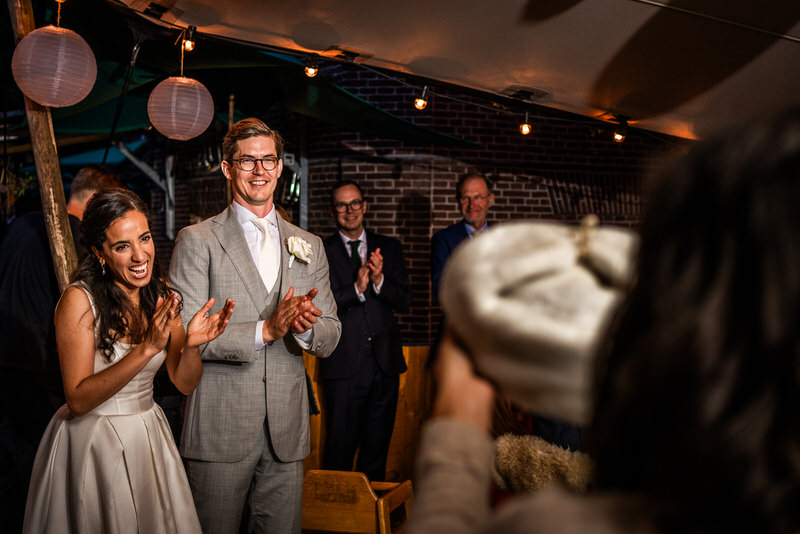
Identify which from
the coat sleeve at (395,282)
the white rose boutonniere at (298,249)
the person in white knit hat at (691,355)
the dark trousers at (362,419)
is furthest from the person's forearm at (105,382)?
the coat sleeve at (395,282)

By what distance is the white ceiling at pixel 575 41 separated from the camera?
9.66 ft

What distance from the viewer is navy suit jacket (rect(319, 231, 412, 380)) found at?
3754 millimetres

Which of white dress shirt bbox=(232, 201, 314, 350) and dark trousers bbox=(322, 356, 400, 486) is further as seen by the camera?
dark trousers bbox=(322, 356, 400, 486)

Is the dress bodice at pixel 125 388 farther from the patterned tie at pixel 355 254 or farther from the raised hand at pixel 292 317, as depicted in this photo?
the patterned tie at pixel 355 254

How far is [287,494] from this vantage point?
89.1 inches

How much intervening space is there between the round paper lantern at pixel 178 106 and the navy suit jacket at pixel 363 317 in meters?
1.18

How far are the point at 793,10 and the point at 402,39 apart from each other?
6.65ft

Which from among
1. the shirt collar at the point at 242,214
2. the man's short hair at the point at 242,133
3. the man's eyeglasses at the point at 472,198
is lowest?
the shirt collar at the point at 242,214

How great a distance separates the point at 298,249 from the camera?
7.64 feet

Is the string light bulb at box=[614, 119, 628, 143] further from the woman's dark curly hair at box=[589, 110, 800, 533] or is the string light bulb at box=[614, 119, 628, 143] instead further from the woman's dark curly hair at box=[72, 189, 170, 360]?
the woman's dark curly hair at box=[589, 110, 800, 533]

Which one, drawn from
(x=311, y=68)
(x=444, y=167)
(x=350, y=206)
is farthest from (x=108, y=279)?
(x=444, y=167)

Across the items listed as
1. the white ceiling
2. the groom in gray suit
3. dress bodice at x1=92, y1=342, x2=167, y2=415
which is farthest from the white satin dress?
the white ceiling

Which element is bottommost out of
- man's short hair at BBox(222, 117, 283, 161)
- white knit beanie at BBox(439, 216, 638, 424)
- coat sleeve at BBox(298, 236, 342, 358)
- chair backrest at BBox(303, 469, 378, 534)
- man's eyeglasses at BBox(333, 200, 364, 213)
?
chair backrest at BBox(303, 469, 378, 534)

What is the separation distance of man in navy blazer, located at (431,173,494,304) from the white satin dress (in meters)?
2.29
